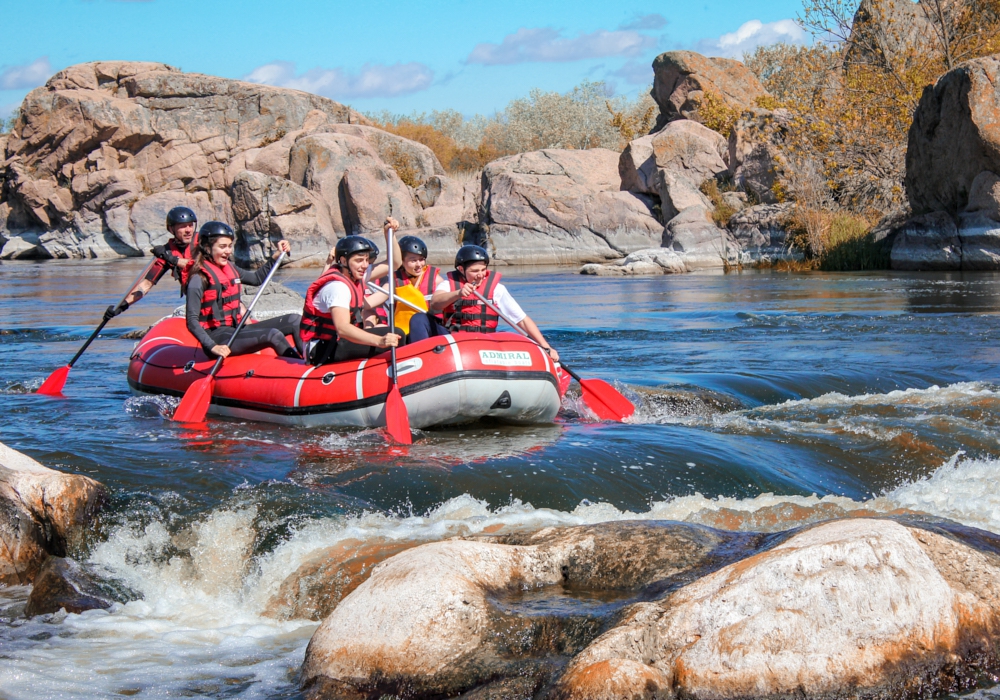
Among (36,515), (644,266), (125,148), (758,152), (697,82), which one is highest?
(125,148)

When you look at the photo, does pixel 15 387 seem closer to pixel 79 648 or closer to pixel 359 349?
pixel 359 349

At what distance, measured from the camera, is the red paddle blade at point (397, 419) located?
596 cm

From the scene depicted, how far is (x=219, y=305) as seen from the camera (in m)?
7.46

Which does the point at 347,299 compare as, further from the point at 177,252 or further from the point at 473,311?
the point at 177,252

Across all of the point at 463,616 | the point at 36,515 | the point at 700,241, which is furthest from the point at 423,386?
the point at 700,241

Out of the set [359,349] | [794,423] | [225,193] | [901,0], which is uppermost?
[901,0]

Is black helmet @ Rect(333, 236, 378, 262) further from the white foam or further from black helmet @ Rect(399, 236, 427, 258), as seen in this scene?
the white foam

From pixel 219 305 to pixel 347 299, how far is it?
1.49m

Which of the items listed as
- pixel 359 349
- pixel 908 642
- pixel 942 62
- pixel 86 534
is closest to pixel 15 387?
pixel 359 349

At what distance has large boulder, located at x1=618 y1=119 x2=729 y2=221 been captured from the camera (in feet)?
76.0

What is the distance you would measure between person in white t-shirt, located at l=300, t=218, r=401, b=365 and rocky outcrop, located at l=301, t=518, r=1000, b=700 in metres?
3.29

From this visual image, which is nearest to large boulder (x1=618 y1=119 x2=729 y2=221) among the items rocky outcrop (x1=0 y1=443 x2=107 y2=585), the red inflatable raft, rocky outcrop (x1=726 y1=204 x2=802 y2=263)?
rocky outcrop (x1=726 y1=204 x2=802 y2=263)

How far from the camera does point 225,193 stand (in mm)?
32719

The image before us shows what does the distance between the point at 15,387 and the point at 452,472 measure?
4.80 metres
